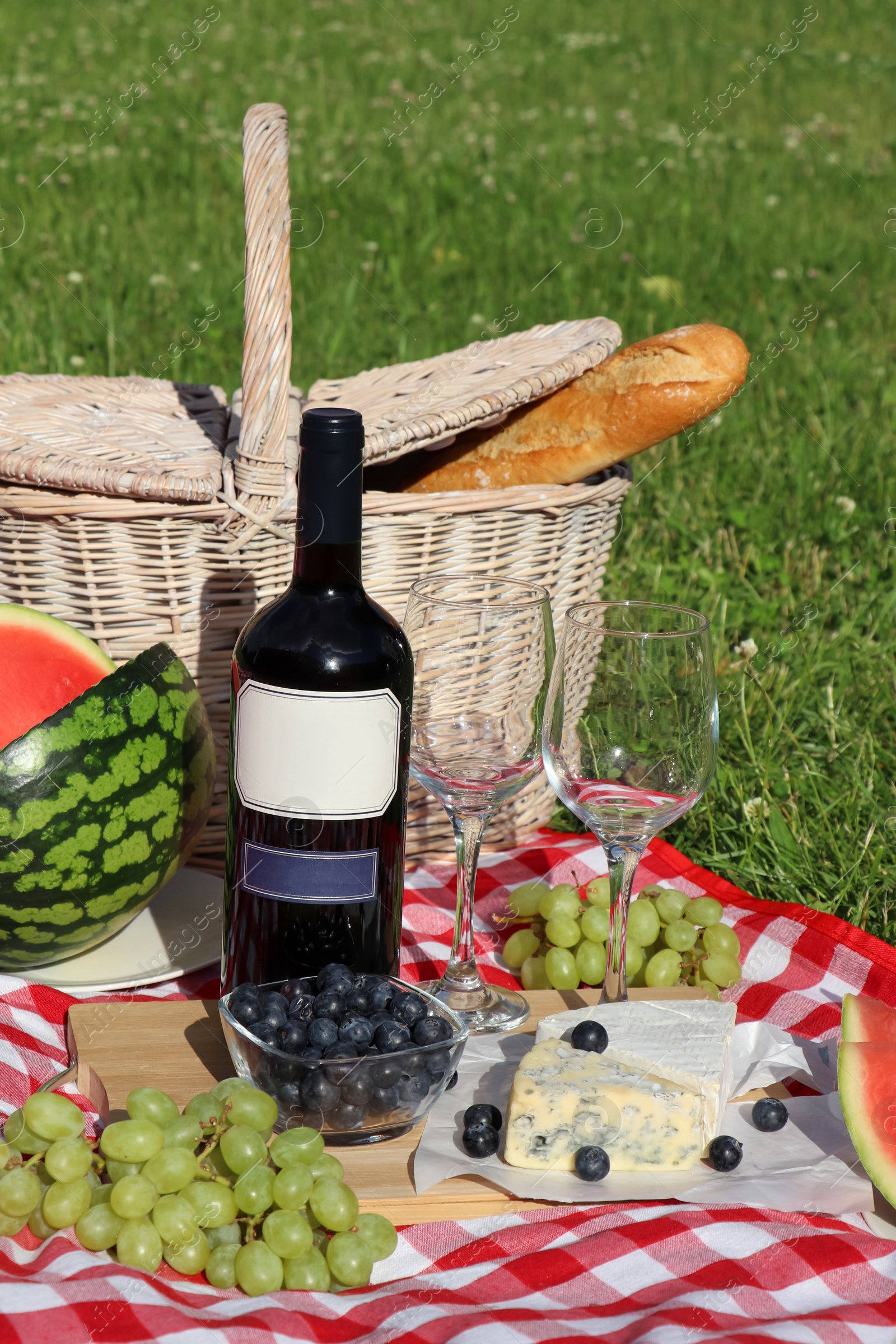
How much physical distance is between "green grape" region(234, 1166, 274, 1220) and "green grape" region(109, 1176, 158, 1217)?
0.30ft

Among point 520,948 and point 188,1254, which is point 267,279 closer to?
point 520,948

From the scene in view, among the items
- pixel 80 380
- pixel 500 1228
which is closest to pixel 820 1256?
pixel 500 1228

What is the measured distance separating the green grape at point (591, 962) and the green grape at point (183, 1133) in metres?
0.77

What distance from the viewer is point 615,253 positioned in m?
5.70

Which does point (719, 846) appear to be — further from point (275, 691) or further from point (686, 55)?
point (686, 55)

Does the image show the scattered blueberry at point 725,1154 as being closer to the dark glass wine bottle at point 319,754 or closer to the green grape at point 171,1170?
the dark glass wine bottle at point 319,754

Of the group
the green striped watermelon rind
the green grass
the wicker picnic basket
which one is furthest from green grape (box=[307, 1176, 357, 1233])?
the green grass

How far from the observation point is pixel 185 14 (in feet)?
25.6

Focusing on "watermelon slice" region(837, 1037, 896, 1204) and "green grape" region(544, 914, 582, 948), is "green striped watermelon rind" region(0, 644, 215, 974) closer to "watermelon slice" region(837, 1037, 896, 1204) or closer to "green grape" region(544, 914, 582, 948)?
"green grape" region(544, 914, 582, 948)

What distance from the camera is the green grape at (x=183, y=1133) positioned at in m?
1.46

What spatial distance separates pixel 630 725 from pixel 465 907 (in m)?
0.43

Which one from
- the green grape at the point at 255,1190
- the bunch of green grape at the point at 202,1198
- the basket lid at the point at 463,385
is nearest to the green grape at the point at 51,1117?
the bunch of green grape at the point at 202,1198

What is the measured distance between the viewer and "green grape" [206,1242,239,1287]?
1435 millimetres

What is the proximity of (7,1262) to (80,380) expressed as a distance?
73.1 inches
